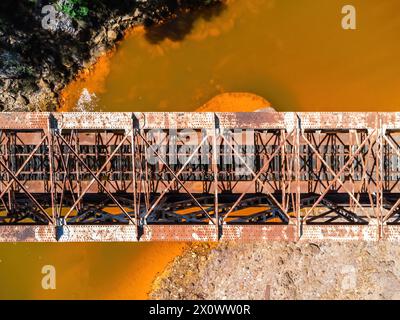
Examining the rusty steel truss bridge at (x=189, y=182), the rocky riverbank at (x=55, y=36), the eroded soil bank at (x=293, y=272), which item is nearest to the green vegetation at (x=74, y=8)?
the rocky riverbank at (x=55, y=36)

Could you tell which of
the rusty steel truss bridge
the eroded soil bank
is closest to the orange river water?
the rusty steel truss bridge

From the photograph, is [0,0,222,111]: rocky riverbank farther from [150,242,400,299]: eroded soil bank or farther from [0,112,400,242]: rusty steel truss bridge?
[150,242,400,299]: eroded soil bank

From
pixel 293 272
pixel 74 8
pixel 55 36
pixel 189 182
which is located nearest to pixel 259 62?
pixel 189 182

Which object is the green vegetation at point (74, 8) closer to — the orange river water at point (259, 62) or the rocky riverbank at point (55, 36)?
the rocky riverbank at point (55, 36)

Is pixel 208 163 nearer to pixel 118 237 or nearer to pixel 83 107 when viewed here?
pixel 118 237

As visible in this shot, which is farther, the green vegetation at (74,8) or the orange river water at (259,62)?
the orange river water at (259,62)

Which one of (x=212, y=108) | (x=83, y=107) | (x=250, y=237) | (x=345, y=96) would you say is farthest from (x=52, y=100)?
(x=345, y=96)
